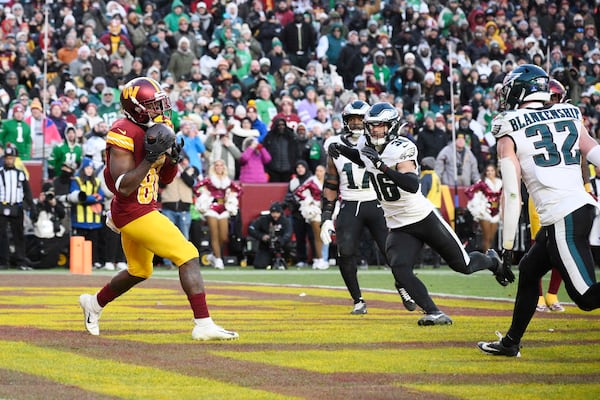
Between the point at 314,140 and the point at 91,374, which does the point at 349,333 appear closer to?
the point at 91,374

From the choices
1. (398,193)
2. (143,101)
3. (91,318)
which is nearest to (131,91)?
(143,101)

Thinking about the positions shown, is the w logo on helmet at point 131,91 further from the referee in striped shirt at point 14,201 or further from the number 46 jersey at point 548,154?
the referee in striped shirt at point 14,201

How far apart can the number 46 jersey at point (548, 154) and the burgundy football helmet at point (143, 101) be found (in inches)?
101

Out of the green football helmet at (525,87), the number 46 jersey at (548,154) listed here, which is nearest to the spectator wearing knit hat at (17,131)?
the green football helmet at (525,87)

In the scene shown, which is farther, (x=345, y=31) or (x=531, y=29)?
(x=531, y=29)

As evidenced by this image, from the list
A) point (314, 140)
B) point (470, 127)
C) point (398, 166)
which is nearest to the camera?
point (398, 166)

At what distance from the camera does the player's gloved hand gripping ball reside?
9.00m

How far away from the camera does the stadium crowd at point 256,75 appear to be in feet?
72.6

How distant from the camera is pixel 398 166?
1085 cm

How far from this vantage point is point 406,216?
11.0 m

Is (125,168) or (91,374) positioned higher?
(125,168)

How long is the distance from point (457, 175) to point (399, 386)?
689 inches

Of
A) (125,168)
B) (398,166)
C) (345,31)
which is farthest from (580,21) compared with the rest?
(125,168)

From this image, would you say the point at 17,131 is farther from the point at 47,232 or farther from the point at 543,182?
the point at 543,182
